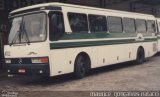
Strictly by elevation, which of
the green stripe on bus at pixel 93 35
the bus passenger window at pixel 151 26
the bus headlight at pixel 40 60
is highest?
the bus passenger window at pixel 151 26

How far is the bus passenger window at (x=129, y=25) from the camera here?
16594 millimetres

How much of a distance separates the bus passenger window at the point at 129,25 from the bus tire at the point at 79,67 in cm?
415

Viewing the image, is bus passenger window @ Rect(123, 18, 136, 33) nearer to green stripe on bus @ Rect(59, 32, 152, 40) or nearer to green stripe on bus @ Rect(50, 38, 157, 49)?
green stripe on bus @ Rect(59, 32, 152, 40)

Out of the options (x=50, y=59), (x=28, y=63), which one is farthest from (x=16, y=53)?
(x=50, y=59)

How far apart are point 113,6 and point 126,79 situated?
1649 cm

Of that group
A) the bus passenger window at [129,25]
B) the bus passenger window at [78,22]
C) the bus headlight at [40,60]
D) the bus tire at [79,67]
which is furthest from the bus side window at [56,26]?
the bus passenger window at [129,25]

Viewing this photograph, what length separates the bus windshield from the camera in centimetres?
1151

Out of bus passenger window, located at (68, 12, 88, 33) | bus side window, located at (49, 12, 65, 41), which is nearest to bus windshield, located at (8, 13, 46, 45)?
bus side window, located at (49, 12, 65, 41)

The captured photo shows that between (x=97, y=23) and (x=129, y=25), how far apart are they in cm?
330

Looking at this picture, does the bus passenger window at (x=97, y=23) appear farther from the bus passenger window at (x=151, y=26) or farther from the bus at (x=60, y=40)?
the bus passenger window at (x=151, y=26)

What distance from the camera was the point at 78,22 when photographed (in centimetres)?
1310

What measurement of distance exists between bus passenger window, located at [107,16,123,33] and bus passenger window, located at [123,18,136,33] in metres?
0.47

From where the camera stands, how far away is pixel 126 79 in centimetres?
1240

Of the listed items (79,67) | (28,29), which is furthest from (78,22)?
(28,29)
